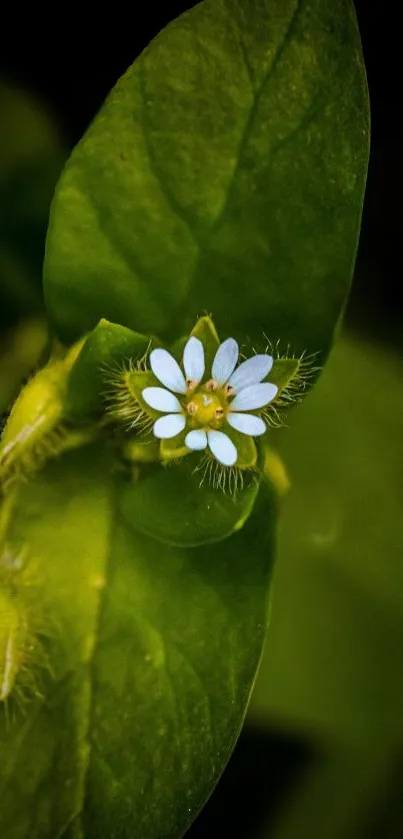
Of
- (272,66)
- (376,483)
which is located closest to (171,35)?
(272,66)

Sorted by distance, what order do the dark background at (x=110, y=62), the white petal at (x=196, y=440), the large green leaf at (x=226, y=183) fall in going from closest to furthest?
1. the white petal at (x=196, y=440)
2. the large green leaf at (x=226, y=183)
3. the dark background at (x=110, y=62)

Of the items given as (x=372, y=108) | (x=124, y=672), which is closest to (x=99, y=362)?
(x=124, y=672)

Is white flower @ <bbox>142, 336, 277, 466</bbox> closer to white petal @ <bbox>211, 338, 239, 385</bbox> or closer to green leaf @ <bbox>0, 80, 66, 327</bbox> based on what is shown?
white petal @ <bbox>211, 338, 239, 385</bbox>

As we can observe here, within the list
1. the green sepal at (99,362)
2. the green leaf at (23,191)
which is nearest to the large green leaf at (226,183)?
the green sepal at (99,362)

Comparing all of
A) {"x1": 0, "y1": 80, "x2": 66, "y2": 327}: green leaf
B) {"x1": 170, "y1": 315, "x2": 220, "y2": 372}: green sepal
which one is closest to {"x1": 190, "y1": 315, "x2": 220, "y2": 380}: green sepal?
{"x1": 170, "y1": 315, "x2": 220, "y2": 372}: green sepal

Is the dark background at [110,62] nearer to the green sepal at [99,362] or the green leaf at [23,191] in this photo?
the green leaf at [23,191]

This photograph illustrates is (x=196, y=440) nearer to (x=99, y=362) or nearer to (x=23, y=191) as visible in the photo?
(x=99, y=362)
